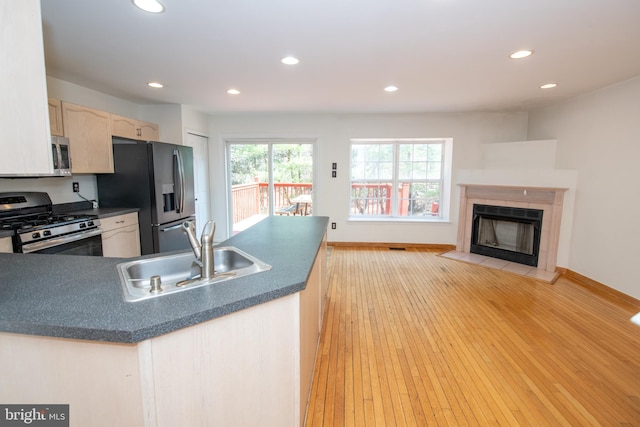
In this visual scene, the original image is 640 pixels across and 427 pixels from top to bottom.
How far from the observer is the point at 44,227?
2.46 metres

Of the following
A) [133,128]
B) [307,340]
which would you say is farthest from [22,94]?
[133,128]

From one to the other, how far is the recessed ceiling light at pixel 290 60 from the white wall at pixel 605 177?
3429 millimetres

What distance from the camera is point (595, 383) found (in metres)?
1.90

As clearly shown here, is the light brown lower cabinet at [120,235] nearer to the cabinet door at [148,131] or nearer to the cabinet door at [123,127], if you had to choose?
the cabinet door at [123,127]

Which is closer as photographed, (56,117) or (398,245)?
(56,117)

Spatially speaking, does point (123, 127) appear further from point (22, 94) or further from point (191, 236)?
point (22, 94)

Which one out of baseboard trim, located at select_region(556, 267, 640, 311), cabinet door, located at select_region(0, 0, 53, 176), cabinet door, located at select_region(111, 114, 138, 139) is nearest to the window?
baseboard trim, located at select_region(556, 267, 640, 311)

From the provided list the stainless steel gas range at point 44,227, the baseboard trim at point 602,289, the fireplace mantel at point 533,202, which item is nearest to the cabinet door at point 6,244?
the stainless steel gas range at point 44,227

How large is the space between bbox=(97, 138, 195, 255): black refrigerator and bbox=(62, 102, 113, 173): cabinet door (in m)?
0.15

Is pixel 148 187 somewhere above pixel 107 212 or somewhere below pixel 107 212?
above

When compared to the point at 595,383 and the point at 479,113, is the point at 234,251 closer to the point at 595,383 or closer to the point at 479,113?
the point at 595,383

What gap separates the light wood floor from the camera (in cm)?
168

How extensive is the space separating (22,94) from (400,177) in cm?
490

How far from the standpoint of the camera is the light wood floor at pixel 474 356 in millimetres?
1685
